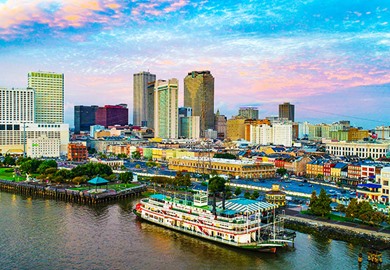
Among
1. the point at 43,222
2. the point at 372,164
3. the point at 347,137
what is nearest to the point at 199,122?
the point at 347,137

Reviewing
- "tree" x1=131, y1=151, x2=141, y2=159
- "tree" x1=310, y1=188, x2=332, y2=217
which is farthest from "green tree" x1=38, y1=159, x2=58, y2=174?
"tree" x1=310, y1=188, x2=332, y2=217

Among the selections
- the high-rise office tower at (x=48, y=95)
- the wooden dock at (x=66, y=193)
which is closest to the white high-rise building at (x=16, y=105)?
the high-rise office tower at (x=48, y=95)

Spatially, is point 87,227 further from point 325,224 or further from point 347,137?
point 347,137

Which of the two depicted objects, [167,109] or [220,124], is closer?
[167,109]

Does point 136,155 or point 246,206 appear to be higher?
point 246,206

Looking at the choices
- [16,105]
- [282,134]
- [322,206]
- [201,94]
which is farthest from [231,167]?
[201,94]

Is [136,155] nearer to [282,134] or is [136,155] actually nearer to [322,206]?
[282,134]
